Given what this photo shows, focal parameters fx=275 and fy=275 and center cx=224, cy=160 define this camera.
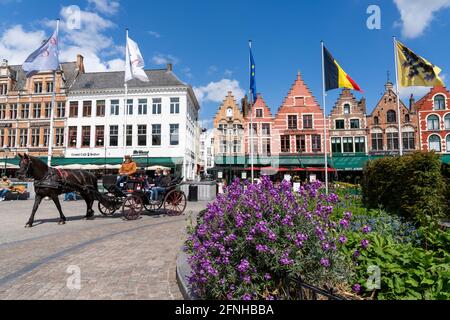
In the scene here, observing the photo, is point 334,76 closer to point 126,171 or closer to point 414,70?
point 414,70

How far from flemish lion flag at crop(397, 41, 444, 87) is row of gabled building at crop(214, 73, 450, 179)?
19.3 metres

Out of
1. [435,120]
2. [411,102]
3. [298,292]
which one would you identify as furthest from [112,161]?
[435,120]

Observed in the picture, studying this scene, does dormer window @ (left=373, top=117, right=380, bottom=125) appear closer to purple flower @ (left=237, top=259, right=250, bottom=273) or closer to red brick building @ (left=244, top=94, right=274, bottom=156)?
red brick building @ (left=244, top=94, right=274, bottom=156)

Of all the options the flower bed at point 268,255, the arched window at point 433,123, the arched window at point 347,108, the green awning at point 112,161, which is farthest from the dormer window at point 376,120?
the flower bed at point 268,255

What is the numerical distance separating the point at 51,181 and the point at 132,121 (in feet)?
81.4

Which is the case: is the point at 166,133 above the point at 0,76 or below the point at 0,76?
below

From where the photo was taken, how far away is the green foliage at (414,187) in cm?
543

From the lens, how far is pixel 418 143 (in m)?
34.2

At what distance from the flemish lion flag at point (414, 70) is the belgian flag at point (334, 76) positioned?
114 inches

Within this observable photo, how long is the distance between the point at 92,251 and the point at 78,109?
32347 mm
